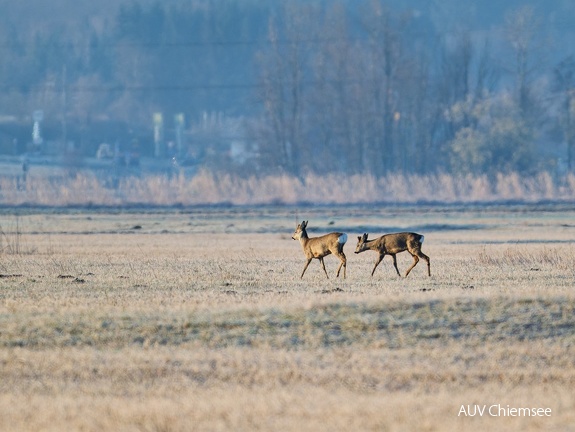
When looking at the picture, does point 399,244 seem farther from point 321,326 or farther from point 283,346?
point 283,346

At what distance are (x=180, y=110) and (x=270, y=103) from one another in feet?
82.2

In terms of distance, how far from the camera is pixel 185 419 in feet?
36.8

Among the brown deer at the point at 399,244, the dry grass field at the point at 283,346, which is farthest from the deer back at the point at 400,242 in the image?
the dry grass field at the point at 283,346

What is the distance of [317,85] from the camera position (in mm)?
84250

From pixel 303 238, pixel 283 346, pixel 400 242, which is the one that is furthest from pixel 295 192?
pixel 283 346

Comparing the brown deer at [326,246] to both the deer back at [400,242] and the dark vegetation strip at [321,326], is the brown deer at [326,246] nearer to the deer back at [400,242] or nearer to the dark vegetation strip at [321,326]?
the deer back at [400,242]

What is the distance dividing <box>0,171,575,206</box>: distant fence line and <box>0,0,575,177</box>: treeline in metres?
8.86

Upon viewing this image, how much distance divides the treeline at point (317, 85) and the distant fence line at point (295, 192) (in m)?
8.86

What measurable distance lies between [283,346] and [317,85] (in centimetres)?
7021

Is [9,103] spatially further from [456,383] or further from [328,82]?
[456,383]

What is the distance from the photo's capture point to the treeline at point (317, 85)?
80.2m

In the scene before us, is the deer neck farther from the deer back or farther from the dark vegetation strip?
the dark vegetation strip

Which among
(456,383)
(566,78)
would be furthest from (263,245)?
(566,78)

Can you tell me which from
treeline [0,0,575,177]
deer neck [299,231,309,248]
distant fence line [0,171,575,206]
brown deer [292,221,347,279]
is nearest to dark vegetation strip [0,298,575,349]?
brown deer [292,221,347,279]
